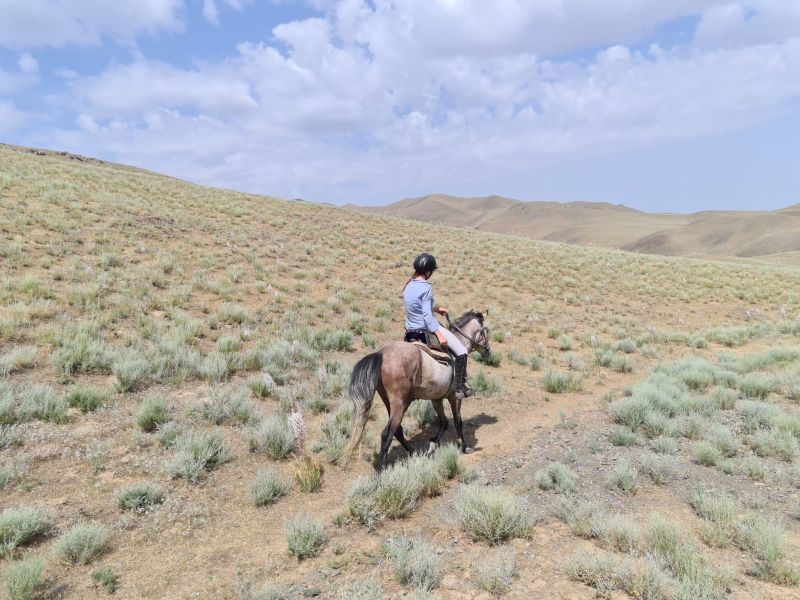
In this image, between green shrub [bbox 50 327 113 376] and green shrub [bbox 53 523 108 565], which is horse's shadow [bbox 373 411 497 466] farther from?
green shrub [bbox 50 327 113 376]

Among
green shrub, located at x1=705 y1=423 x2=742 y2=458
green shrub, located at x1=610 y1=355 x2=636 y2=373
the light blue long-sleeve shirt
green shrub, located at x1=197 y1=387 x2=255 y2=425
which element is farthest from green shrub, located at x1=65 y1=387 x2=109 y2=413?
green shrub, located at x1=610 y1=355 x2=636 y2=373

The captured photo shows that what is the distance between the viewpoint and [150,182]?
29.9 metres

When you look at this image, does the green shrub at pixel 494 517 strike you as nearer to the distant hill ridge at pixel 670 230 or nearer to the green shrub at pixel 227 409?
the green shrub at pixel 227 409

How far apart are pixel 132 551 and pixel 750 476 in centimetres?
742

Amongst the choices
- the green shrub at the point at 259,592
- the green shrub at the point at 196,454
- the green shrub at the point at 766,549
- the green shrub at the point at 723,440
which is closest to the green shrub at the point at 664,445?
the green shrub at the point at 723,440

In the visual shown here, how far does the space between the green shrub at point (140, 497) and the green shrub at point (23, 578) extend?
1125 mm

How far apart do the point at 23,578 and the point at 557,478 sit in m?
A: 5.56

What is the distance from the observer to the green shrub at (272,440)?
6.54 metres

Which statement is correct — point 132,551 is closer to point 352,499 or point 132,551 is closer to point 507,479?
point 352,499

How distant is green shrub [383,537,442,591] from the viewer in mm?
3771

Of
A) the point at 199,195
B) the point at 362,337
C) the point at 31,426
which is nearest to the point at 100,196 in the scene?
the point at 199,195

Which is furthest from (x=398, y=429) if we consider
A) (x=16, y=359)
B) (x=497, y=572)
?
(x=16, y=359)

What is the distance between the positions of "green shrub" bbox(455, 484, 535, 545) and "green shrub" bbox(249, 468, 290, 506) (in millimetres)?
2334

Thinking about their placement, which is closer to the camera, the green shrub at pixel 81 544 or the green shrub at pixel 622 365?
the green shrub at pixel 81 544
